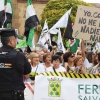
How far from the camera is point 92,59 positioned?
11703mm

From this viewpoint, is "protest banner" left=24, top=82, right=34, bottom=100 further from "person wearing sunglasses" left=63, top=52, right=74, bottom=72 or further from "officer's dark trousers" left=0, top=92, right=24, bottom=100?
"person wearing sunglasses" left=63, top=52, right=74, bottom=72

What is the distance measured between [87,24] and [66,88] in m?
1.84

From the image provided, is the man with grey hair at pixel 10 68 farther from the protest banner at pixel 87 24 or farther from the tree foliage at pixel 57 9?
the tree foliage at pixel 57 9

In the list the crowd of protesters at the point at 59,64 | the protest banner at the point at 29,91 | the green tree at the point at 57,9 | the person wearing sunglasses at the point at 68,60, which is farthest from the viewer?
the green tree at the point at 57,9

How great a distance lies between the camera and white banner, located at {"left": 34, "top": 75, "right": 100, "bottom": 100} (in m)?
8.82

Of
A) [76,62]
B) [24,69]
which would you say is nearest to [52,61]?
[76,62]

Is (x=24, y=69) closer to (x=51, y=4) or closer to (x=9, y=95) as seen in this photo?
(x=9, y=95)

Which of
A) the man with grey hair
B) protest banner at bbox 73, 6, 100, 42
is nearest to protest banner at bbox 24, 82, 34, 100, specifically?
protest banner at bbox 73, 6, 100, 42

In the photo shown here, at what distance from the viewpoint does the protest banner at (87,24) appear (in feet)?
32.6

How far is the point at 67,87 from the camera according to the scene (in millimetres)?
8930

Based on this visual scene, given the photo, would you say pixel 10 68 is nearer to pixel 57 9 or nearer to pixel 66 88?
pixel 66 88

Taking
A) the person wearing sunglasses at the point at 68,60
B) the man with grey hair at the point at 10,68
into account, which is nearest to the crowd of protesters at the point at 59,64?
the person wearing sunglasses at the point at 68,60

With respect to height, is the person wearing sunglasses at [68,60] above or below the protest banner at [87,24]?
below

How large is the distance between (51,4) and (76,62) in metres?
33.5
